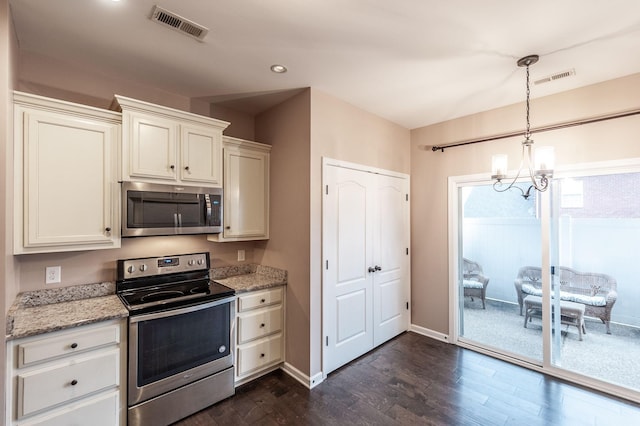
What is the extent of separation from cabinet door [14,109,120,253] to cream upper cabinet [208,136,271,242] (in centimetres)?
92

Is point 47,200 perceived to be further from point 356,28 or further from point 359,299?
point 359,299

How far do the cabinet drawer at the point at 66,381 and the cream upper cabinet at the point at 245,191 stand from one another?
1309mm

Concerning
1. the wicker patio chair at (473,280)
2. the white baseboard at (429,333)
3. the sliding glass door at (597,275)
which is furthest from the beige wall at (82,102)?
the sliding glass door at (597,275)

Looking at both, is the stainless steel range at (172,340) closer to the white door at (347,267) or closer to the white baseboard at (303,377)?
the white baseboard at (303,377)

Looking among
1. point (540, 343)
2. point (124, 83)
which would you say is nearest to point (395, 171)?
point (540, 343)

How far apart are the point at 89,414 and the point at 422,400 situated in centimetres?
250

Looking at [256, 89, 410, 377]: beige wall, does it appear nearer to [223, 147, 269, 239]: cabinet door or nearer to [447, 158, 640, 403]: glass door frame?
[223, 147, 269, 239]: cabinet door

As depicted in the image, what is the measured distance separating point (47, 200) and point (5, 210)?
0.38m

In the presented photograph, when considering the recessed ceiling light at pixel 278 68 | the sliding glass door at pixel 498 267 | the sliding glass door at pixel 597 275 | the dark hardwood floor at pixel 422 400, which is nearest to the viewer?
the dark hardwood floor at pixel 422 400

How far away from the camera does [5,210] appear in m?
1.67

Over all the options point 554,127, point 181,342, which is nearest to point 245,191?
point 181,342

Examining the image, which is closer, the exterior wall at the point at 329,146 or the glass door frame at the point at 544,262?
the glass door frame at the point at 544,262

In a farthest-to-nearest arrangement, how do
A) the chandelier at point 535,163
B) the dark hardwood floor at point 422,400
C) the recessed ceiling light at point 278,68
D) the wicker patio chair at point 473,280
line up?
the wicker patio chair at point 473,280
the recessed ceiling light at point 278,68
the dark hardwood floor at point 422,400
the chandelier at point 535,163

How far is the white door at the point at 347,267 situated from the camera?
2957mm
